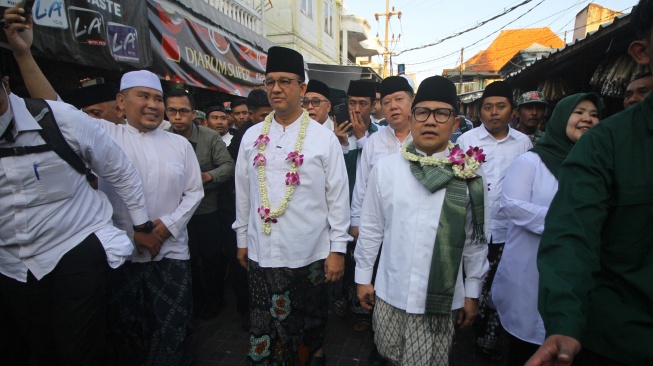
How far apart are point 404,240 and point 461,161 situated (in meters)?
0.56

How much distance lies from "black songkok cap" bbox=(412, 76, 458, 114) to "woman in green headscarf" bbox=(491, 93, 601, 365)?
0.74 metres

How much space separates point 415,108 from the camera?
2.16m

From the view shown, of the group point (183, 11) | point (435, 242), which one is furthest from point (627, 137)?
point (183, 11)

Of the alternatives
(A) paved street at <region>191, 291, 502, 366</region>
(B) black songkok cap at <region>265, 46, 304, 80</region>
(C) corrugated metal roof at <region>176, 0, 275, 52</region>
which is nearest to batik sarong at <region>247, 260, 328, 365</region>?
(A) paved street at <region>191, 291, 502, 366</region>

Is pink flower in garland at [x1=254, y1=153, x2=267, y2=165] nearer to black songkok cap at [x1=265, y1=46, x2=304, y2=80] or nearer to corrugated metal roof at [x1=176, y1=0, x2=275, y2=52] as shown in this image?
black songkok cap at [x1=265, y1=46, x2=304, y2=80]

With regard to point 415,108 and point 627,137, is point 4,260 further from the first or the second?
point 627,137

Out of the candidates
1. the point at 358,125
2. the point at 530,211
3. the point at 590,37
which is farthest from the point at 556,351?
the point at 590,37

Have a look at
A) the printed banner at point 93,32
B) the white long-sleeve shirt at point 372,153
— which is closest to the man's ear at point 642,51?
the white long-sleeve shirt at point 372,153

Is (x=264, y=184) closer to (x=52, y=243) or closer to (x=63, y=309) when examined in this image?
(x=52, y=243)

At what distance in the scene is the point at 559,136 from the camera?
236 centimetres

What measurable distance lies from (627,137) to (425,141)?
988 mm

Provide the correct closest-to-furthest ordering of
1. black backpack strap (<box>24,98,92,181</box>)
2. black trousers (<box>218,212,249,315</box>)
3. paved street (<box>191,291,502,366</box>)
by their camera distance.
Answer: black backpack strap (<box>24,98,92,181</box>), paved street (<box>191,291,502,366</box>), black trousers (<box>218,212,249,315</box>)

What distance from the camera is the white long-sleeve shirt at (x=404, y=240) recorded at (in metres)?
1.96

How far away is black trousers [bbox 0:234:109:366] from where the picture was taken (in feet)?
6.59
